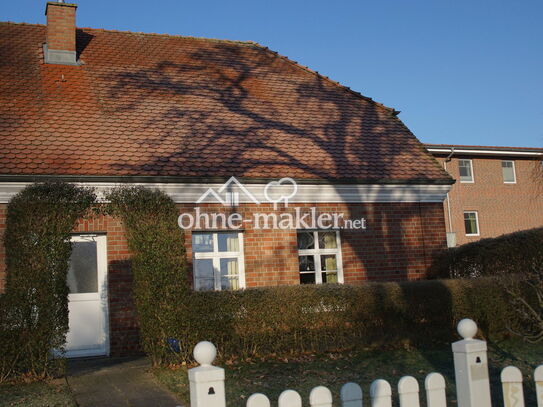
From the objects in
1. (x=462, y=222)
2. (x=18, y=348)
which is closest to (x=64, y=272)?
(x=18, y=348)

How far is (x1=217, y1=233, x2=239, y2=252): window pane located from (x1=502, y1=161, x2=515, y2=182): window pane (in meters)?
23.9

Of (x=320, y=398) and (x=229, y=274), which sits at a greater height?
(x=229, y=274)

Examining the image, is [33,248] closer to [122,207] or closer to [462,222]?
[122,207]

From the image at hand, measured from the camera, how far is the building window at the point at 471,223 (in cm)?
3102

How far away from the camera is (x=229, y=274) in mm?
12734

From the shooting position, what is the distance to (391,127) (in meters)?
16.2

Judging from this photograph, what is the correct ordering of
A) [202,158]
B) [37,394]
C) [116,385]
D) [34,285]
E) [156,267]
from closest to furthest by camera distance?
1. [37,394]
2. [116,385]
3. [34,285]
4. [156,267]
5. [202,158]

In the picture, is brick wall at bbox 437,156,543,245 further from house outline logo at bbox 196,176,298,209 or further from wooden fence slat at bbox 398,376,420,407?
wooden fence slat at bbox 398,376,420,407

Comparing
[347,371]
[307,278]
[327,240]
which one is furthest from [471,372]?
[327,240]

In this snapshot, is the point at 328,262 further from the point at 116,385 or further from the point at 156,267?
the point at 116,385

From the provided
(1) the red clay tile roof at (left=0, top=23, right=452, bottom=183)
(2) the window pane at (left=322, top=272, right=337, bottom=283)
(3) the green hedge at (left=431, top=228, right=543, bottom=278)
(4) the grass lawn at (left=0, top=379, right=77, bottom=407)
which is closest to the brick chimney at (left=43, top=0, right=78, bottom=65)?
(1) the red clay tile roof at (left=0, top=23, right=452, bottom=183)

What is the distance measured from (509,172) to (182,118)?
24.2 m

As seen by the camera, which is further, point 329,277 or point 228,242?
point 329,277

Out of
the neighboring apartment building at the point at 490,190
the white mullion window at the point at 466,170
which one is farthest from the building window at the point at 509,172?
the white mullion window at the point at 466,170
